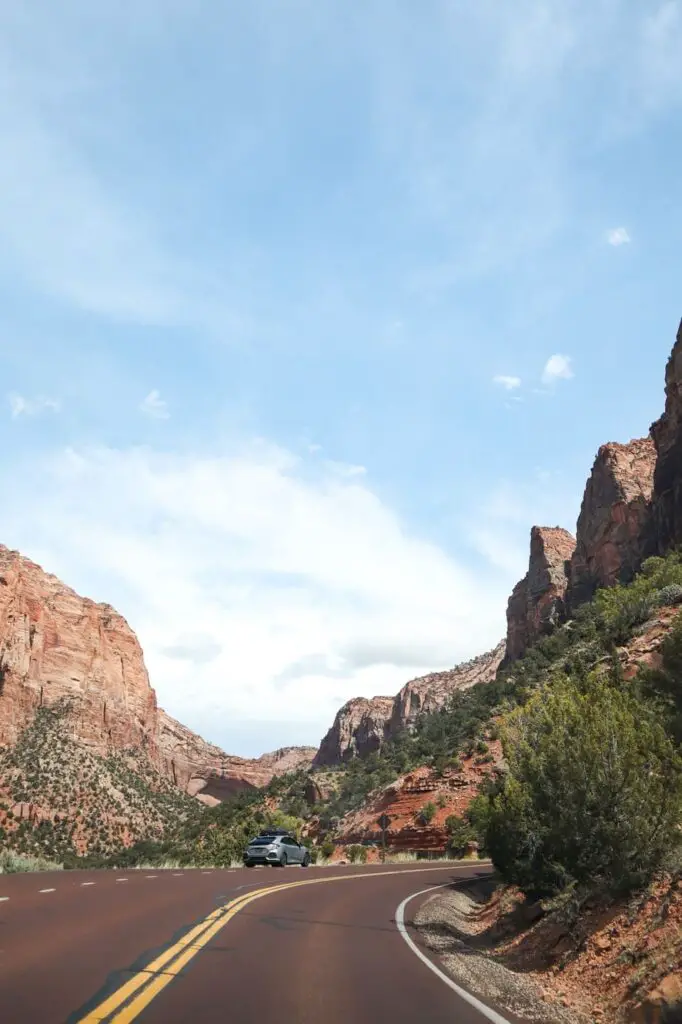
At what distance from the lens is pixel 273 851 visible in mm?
33000

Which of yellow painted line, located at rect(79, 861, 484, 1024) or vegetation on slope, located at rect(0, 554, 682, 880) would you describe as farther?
vegetation on slope, located at rect(0, 554, 682, 880)

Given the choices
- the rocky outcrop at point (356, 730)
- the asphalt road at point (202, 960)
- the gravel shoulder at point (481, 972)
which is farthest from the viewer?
the rocky outcrop at point (356, 730)

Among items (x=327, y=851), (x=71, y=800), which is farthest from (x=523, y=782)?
(x=71, y=800)

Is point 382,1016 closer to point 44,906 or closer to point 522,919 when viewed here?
point 44,906

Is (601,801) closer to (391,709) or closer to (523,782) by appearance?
(523,782)

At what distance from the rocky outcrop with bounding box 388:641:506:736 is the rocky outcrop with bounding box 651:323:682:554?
218 ft

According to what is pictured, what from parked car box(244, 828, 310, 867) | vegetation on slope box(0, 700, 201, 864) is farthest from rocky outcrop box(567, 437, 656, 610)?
parked car box(244, 828, 310, 867)

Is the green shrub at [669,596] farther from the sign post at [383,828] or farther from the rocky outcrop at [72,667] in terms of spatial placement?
the rocky outcrop at [72,667]

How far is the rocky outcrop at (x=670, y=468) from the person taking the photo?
82250 millimetres

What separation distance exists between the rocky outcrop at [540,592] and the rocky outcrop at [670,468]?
2038cm

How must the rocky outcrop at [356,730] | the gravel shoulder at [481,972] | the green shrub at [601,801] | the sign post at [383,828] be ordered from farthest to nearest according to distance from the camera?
the rocky outcrop at [356,730] → the sign post at [383,828] → the green shrub at [601,801] → the gravel shoulder at [481,972]

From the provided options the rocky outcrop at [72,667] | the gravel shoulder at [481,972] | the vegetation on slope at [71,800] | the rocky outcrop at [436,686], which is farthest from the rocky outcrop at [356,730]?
the gravel shoulder at [481,972]

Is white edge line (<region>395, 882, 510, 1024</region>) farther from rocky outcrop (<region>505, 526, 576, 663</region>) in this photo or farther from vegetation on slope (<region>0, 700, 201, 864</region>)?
rocky outcrop (<region>505, 526, 576, 663</region>)

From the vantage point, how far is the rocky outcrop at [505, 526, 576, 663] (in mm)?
111875
